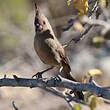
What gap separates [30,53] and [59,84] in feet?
16.7

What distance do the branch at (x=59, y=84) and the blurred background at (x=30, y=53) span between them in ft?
12.5

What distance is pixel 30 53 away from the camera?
9016 mm

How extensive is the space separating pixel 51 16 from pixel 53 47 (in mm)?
6321

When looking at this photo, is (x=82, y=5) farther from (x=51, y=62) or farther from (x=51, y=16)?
(x=51, y=16)

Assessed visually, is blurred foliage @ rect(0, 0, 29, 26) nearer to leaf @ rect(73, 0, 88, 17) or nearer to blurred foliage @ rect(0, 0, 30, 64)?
blurred foliage @ rect(0, 0, 30, 64)

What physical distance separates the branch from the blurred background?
3799 mm

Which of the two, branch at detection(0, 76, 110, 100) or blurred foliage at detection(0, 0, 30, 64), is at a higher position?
blurred foliage at detection(0, 0, 30, 64)

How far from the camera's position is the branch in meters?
3.75

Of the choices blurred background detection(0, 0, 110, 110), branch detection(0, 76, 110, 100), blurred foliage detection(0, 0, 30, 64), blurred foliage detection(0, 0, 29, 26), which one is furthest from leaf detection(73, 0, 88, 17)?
blurred foliage detection(0, 0, 29, 26)

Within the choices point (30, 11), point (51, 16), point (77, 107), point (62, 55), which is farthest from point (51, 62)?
point (30, 11)

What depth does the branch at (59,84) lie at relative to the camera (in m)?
3.75

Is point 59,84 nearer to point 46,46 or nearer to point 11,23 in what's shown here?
point 46,46

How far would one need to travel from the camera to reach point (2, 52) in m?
11.3

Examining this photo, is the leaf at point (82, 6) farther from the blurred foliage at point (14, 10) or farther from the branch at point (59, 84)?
the blurred foliage at point (14, 10)
